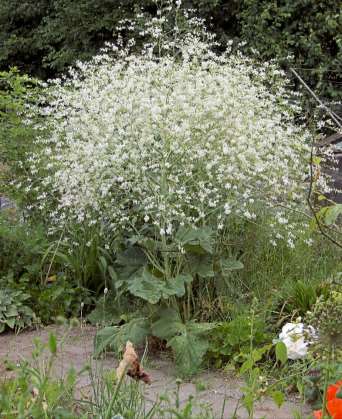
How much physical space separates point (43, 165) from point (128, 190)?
1178mm

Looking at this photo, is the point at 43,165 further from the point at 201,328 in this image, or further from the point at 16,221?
the point at 201,328

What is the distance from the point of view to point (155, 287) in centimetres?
366

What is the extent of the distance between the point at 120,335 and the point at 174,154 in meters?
1.01

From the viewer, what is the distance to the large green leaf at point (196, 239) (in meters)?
3.72

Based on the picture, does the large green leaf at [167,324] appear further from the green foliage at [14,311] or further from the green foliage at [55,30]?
the green foliage at [55,30]

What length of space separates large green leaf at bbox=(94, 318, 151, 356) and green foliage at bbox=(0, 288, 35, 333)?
655 mm

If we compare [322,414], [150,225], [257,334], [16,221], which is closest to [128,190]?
[150,225]

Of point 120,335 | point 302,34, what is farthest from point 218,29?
point 120,335

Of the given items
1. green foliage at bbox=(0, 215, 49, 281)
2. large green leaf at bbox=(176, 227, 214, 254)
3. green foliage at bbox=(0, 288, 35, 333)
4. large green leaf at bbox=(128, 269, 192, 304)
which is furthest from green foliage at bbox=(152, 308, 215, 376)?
green foliage at bbox=(0, 215, 49, 281)

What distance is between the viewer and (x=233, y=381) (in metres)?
3.46

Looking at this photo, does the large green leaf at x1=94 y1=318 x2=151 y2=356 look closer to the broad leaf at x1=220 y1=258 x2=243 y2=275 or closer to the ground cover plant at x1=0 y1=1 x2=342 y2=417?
the ground cover plant at x1=0 y1=1 x2=342 y2=417

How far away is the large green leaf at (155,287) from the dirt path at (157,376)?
366 mm

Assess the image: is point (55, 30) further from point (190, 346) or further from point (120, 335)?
point (190, 346)

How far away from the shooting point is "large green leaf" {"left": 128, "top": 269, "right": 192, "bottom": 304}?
3.59 meters
